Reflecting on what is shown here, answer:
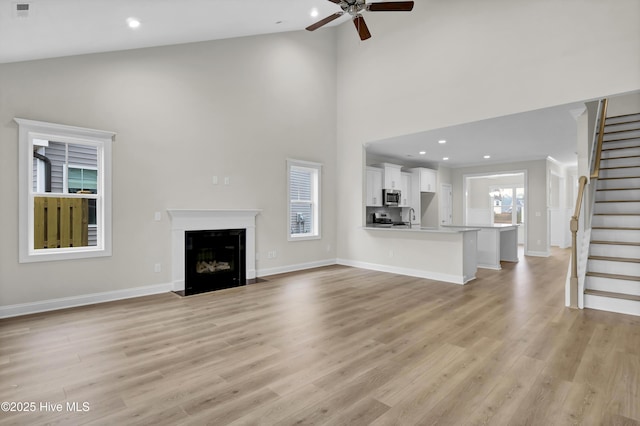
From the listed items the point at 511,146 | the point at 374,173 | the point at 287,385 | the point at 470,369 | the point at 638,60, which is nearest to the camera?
the point at 287,385

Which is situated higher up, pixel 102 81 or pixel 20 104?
pixel 102 81

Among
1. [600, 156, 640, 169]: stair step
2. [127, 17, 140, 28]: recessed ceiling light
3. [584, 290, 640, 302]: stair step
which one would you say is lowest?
[584, 290, 640, 302]: stair step

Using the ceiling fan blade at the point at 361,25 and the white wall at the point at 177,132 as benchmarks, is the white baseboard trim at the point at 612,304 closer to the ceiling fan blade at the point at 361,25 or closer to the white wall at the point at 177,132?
the ceiling fan blade at the point at 361,25

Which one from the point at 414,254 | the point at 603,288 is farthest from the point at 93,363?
the point at 603,288

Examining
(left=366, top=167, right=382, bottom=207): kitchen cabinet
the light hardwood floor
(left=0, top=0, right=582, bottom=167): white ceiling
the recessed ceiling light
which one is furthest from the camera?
(left=366, top=167, right=382, bottom=207): kitchen cabinet

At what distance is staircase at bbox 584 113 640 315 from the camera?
3984mm

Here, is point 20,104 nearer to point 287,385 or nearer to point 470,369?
point 287,385

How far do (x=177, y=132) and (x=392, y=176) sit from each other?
16.3 feet

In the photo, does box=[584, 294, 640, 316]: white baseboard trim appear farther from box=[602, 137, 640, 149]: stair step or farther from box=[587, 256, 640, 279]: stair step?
box=[602, 137, 640, 149]: stair step

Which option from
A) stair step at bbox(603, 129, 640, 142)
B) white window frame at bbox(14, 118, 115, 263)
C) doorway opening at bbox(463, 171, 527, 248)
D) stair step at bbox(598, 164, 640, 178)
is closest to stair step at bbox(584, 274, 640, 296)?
stair step at bbox(598, 164, 640, 178)

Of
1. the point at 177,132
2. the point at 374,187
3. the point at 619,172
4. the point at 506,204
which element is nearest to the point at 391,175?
the point at 374,187

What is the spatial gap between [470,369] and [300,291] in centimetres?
288

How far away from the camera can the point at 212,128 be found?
548 cm

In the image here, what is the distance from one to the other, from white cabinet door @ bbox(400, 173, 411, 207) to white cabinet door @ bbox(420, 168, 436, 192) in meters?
0.38
